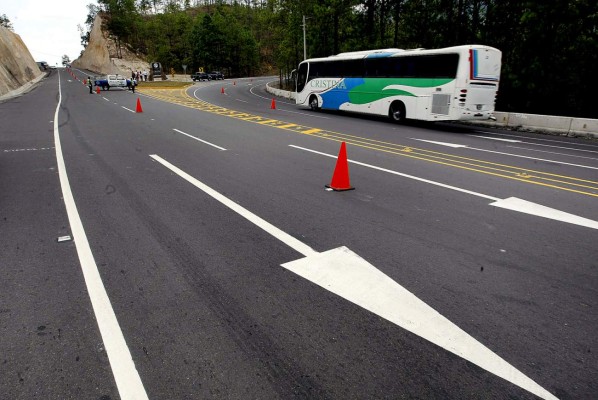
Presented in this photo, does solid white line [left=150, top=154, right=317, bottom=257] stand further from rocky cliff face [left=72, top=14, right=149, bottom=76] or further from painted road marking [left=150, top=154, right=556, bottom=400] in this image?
rocky cliff face [left=72, top=14, right=149, bottom=76]

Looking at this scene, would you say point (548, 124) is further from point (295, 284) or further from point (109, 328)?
point (109, 328)

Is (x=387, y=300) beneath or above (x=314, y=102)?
beneath

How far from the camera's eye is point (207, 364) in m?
2.89

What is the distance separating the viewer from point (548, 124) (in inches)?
643

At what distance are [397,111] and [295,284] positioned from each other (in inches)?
649

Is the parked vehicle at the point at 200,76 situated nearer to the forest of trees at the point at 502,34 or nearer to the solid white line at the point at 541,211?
the forest of trees at the point at 502,34

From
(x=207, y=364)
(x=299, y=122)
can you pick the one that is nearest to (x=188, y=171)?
(x=207, y=364)

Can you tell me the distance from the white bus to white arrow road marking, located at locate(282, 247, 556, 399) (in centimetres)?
1369

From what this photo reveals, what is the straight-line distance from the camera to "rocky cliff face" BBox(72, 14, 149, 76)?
292 ft

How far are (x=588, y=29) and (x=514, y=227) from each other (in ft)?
61.5

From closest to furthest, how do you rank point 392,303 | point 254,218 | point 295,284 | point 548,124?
point 392,303
point 295,284
point 254,218
point 548,124

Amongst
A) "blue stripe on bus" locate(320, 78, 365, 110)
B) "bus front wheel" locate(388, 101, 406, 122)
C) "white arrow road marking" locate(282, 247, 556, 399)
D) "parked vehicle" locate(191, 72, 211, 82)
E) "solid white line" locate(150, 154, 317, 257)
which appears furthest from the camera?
"parked vehicle" locate(191, 72, 211, 82)

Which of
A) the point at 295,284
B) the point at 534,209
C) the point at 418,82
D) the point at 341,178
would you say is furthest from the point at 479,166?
the point at 418,82

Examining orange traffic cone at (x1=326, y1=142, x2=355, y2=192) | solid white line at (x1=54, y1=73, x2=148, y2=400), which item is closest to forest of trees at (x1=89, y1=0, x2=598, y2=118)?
orange traffic cone at (x1=326, y1=142, x2=355, y2=192)
